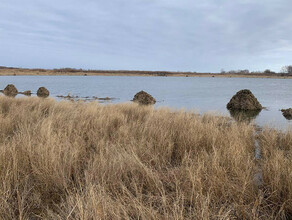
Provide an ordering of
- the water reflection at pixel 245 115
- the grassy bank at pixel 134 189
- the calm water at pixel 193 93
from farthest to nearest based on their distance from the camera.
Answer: the calm water at pixel 193 93
the water reflection at pixel 245 115
the grassy bank at pixel 134 189

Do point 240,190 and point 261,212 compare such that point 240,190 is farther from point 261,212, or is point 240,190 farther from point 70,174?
point 70,174

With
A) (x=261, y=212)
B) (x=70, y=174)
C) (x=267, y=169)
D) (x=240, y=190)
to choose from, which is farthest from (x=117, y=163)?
(x=267, y=169)

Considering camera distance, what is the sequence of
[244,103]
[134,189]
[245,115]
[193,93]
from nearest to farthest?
[134,189], [245,115], [244,103], [193,93]

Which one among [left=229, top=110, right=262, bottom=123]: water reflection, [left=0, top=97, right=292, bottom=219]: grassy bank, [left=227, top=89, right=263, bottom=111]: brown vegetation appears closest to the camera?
[left=0, top=97, right=292, bottom=219]: grassy bank

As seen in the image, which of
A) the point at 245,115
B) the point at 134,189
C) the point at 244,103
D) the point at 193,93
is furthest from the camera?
the point at 193,93

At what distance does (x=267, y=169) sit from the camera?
3291 mm

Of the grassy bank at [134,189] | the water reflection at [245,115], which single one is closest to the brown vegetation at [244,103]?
the water reflection at [245,115]

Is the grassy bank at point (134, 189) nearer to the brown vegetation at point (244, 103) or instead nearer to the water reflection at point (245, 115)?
the water reflection at point (245, 115)

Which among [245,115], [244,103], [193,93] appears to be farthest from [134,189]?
[193,93]

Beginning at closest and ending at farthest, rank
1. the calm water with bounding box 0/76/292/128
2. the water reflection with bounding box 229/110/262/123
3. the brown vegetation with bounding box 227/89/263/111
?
1. the water reflection with bounding box 229/110/262/123
2. the calm water with bounding box 0/76/292/128
3. the brown vegetation with bounding box 227/89/263/111

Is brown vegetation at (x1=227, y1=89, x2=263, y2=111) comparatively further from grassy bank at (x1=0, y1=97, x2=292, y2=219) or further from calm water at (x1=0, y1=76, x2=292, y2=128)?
grassy bank at (x1=0, y1=97, x2=292, y2=219)

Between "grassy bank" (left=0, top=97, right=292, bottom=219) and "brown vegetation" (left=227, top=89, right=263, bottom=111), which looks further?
"brown vegetation" (left=227, top=89, right=263, bottom=111)

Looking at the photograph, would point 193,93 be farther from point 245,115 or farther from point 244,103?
point 245,115

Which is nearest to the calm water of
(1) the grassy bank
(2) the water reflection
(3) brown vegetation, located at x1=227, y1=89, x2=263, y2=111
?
(2) the water reflection
